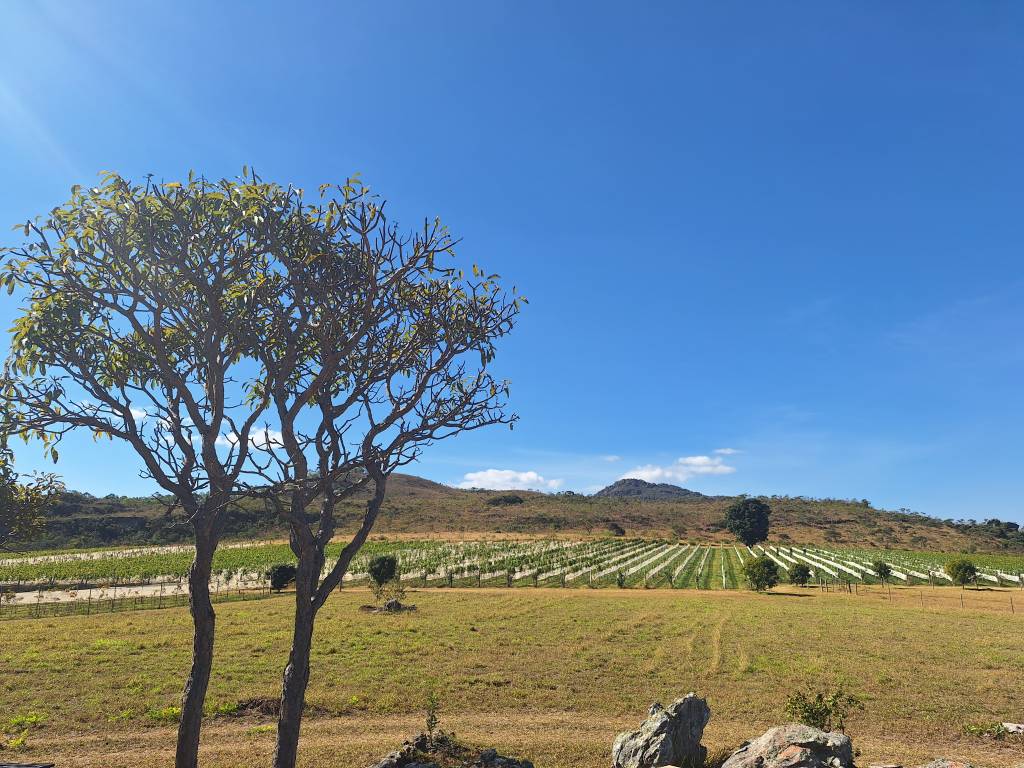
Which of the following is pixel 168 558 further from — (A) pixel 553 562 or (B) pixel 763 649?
(B) pixel 763 649

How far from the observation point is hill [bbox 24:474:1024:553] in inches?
5522

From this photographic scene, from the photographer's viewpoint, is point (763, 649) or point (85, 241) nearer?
point (85, 241)

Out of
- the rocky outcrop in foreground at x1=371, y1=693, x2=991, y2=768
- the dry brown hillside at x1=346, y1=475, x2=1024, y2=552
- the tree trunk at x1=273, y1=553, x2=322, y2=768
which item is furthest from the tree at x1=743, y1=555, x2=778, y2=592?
the dry brown hillside at x1=346, y1=475, x2=1024, y2=552

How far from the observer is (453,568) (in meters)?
80.8

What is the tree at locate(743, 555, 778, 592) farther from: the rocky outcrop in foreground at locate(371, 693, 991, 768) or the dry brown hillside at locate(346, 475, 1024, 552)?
the dry brown hillside at locate(346, 475, 1024, 552)

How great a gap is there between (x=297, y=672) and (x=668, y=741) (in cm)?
960

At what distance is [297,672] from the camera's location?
11812mm

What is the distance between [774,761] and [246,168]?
16.1 meters

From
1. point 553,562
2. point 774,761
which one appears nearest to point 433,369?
point 774,761

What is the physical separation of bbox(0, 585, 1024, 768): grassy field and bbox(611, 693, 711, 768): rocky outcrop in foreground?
1.63 metres

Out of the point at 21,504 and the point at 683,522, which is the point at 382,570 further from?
the point at 683,522

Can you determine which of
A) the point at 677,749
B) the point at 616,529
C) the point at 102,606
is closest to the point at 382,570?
the point at 102,606

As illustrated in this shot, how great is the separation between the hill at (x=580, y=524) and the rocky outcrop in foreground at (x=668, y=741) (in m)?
117

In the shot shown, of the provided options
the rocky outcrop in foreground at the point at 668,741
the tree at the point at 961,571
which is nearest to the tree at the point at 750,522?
the tree at the point at 961,571
